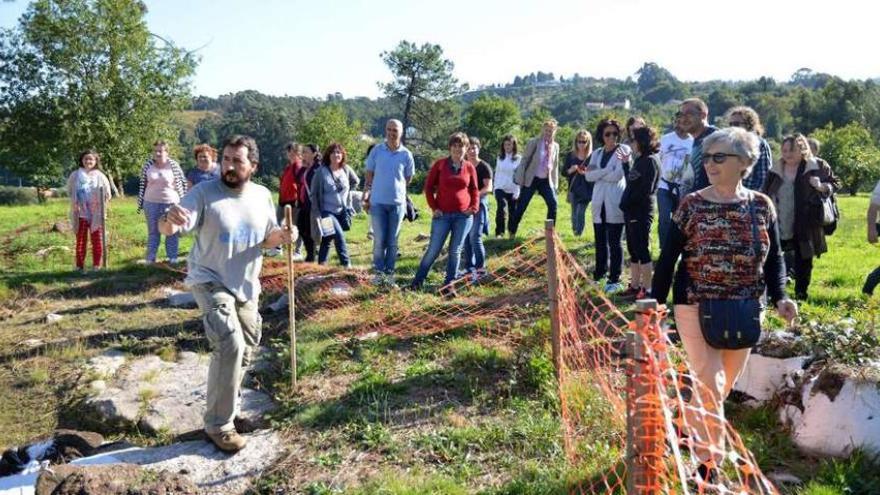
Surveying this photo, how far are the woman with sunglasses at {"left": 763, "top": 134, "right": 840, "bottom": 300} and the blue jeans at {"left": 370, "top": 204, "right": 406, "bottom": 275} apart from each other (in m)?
3.79

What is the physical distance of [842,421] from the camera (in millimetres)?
3820

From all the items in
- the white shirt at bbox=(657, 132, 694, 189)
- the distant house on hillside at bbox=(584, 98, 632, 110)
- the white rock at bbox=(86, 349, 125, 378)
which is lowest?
the white rock at bbox=(86, 349, 125, 378)

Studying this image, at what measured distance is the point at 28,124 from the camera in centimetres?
3238

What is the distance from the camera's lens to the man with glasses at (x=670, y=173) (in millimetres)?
6797

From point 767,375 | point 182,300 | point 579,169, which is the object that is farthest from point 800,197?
point 182,300

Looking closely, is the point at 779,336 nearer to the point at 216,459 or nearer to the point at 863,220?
the point at 216,459

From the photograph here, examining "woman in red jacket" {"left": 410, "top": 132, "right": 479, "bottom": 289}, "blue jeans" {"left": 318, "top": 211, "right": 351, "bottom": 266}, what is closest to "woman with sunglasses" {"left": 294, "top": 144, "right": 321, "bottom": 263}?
"blue jeans" {"left": 318, "top": 211, "right": 351, "bottom": 266}

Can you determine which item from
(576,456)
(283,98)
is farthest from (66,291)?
(283,98)

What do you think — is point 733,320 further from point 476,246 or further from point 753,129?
point 476,246

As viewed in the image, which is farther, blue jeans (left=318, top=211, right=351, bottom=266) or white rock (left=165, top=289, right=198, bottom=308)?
blue jeans (left=318, top=211, right=351, bottom=266)

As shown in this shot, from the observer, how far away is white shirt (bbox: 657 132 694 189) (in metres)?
6.79

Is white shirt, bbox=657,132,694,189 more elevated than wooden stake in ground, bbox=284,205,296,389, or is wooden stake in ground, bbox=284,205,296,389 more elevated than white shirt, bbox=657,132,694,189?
white shirt, bbox=657,132,694,189

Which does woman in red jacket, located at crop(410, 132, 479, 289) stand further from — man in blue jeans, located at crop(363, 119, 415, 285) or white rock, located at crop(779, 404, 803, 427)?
white rock, located at crop(779, 404, 803, 427)

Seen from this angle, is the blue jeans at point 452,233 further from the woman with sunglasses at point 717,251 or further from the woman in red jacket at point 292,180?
the woman with sunglasses at point 717,251
